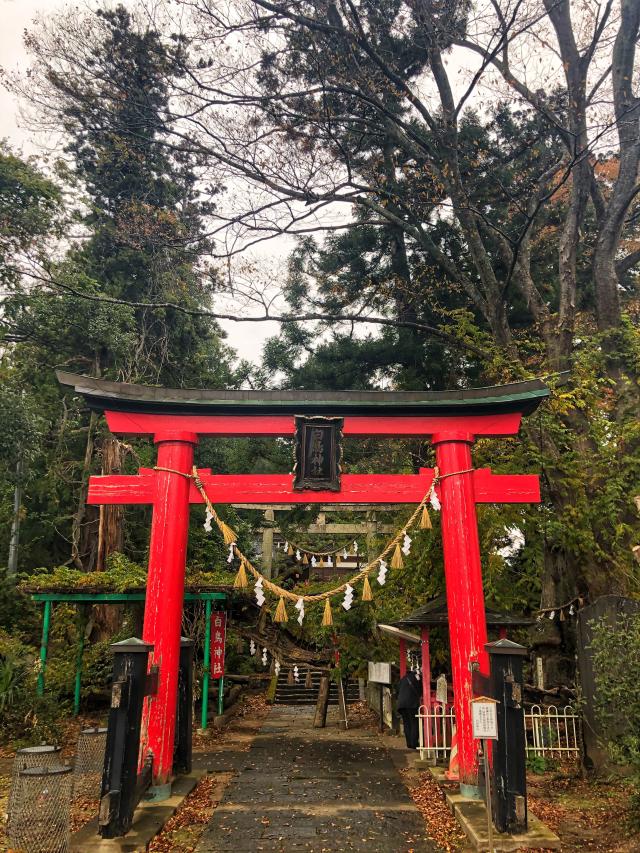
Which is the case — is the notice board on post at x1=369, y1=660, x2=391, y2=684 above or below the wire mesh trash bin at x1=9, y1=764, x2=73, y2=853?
above

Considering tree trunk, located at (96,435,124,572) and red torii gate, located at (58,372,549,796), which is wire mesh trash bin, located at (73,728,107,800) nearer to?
red torii gate, located at (58,372,549,796)

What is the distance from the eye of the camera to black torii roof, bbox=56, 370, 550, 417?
25.9 ft

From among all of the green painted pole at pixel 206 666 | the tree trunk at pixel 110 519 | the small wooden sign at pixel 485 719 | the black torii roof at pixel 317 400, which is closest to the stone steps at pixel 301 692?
the green painted pole at pixel 206 666

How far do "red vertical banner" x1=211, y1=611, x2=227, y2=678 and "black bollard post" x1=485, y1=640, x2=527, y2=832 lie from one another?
25.5 feet

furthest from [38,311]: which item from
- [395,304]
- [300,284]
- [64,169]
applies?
[395,304]

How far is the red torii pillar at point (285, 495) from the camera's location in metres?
7.05

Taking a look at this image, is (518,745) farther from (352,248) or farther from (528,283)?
(352,248)

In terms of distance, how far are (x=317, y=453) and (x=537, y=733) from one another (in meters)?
5.78

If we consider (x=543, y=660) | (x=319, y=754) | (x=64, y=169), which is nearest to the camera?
(x=319, y=754)

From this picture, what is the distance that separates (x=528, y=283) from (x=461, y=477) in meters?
6.37

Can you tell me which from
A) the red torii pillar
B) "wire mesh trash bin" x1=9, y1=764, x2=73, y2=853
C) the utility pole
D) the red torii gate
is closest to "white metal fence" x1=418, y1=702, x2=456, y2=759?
the red torii pillar

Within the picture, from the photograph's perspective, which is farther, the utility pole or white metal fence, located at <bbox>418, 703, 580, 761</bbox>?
the utility pole

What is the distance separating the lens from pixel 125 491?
781cm

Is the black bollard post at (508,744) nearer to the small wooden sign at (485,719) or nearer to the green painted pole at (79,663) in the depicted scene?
the small wooden sign at (485,719)
